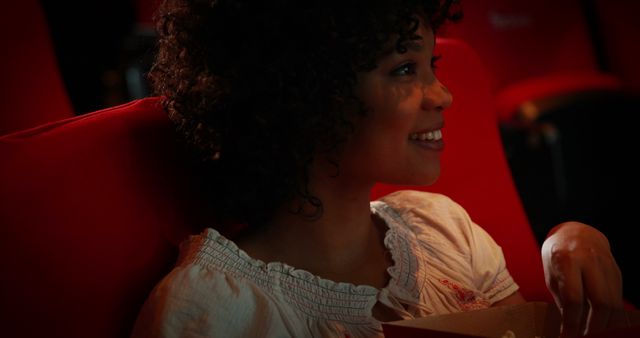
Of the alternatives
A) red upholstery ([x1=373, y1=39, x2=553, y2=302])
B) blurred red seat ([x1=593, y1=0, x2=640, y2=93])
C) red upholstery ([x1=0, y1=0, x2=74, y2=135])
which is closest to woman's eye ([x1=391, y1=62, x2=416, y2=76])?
red upholstery ([x1=373, y1=39, x2=553, y2=302])

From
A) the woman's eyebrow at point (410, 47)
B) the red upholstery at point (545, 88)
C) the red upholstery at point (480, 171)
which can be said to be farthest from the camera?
the red upholstery at point (545, 88)

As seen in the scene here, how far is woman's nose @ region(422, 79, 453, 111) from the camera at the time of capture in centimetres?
104

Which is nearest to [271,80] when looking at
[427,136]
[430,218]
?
[427,136]

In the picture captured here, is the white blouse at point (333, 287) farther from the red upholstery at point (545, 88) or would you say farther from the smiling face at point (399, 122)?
the red upholstery at point (545, 88)

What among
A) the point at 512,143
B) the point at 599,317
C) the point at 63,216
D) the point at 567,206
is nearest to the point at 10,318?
the point at 63,216

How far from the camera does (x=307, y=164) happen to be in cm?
105

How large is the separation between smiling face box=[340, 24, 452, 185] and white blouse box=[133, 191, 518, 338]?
0.52 feet

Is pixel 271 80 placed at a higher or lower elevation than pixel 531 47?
higher

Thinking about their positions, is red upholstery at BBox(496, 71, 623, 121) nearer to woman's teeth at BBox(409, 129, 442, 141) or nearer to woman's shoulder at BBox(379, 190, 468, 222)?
woman's shoulder at BBox(379, 190, 468, 222)

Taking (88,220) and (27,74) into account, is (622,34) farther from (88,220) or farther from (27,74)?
(88,220)

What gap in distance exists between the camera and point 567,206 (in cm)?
272

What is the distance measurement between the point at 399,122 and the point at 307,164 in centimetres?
14

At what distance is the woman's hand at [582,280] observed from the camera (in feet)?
2.95

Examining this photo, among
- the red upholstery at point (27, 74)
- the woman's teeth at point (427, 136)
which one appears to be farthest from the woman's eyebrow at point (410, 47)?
the red upholstery at point (27, 74)
